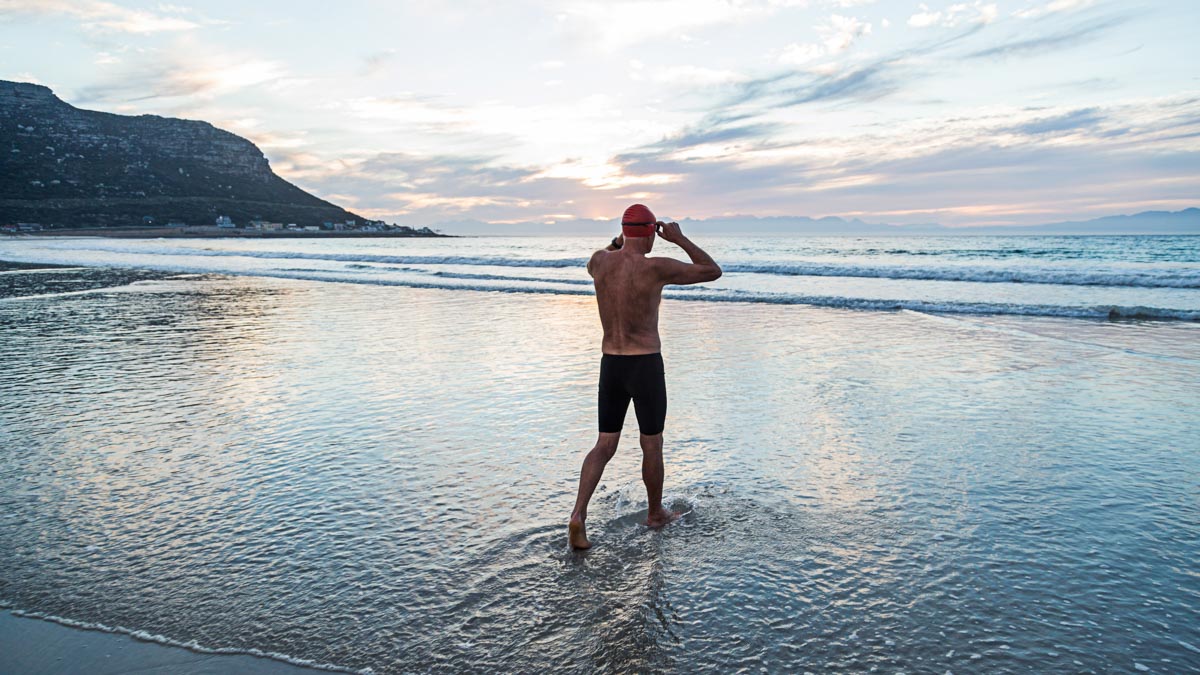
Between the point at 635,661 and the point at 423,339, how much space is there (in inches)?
363

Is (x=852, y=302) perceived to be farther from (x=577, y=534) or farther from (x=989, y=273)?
(x=577, y=534)

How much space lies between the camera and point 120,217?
10312 centimetres

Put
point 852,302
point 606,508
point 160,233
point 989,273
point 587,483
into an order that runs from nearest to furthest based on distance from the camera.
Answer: point 587,483, point 606,508, point 852,302, point 989,273, point 160,233

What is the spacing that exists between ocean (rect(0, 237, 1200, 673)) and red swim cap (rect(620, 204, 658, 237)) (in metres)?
1.66

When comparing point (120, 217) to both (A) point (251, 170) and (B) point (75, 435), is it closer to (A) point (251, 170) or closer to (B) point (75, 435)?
(A) point (251, 170)

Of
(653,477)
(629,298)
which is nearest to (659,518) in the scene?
(653,477)

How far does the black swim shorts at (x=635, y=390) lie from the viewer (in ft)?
13.5

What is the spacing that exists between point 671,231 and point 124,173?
149683 mm

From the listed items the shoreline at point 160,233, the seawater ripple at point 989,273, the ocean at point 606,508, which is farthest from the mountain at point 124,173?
the ocean at point 606,508

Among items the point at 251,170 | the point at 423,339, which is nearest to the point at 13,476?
the point at 423,339

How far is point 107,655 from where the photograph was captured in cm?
290

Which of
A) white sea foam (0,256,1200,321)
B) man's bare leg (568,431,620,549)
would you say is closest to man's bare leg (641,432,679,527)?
man's bare leg (568,431,620,549)

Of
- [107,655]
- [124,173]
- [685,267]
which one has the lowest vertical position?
[107,655]

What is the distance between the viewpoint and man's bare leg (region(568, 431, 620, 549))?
3.86 metres
